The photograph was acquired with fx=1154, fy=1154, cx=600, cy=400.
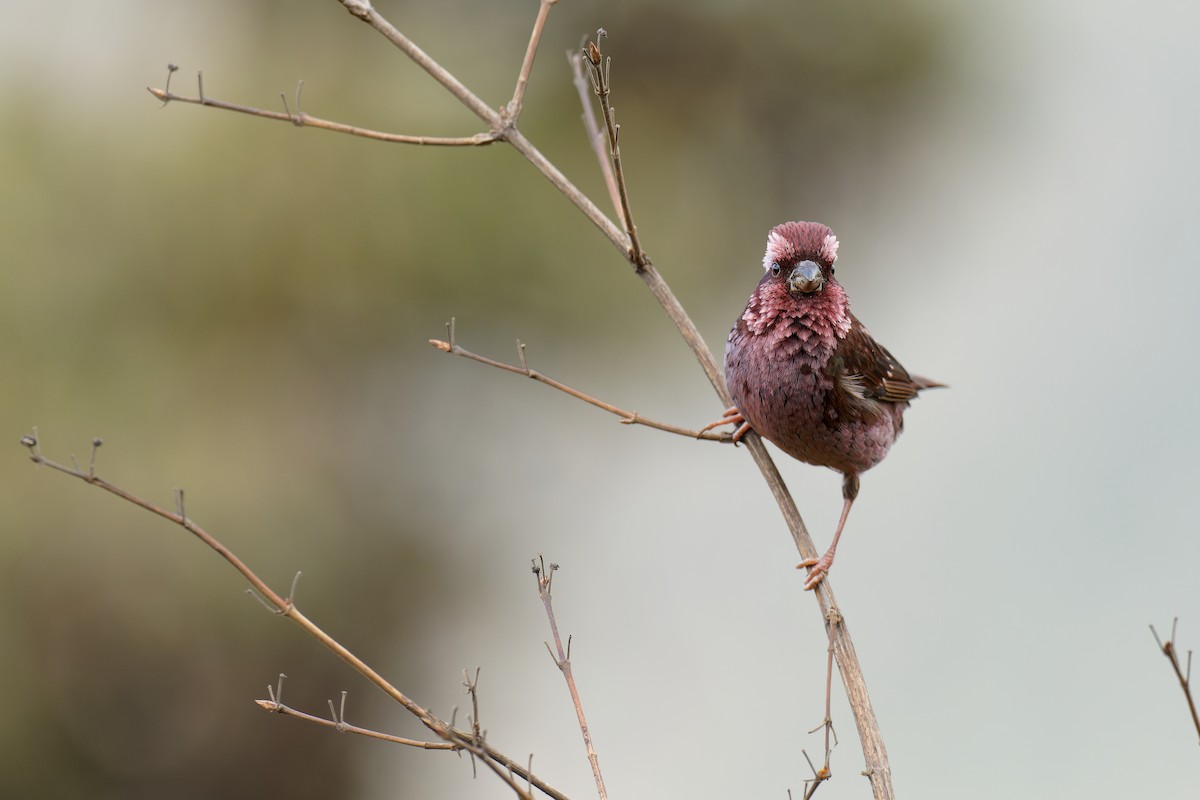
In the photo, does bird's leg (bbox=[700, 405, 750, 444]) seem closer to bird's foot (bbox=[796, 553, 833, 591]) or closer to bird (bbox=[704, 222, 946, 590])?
bird (bbox=[704, 222, 946, 590])

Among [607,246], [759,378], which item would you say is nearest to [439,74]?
[759,378]

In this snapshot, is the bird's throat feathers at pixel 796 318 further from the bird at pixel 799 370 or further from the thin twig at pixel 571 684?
the thin twig at pixel 571 684

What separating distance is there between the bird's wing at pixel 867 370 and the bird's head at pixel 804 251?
209 mm

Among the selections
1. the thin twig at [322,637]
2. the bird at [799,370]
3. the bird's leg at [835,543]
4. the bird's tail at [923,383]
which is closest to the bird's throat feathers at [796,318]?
the bird at [799,370]

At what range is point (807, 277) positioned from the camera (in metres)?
1.49

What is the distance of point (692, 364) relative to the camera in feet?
17.7

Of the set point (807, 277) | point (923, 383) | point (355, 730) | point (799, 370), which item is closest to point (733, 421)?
point (799, 370)

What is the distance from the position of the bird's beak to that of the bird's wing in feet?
0.67

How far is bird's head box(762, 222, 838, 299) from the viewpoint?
4.88 ft

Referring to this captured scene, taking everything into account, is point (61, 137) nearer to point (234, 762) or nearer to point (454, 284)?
point (454, 284)

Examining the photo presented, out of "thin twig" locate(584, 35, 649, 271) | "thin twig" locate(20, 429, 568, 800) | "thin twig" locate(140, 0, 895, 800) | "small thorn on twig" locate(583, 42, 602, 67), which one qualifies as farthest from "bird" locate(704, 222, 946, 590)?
"thin twig" locate(20, 429, 568, 800)

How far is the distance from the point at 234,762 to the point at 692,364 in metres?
2.60

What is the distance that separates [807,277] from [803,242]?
5 cm

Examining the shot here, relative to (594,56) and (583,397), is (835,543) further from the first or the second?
(594,56)
